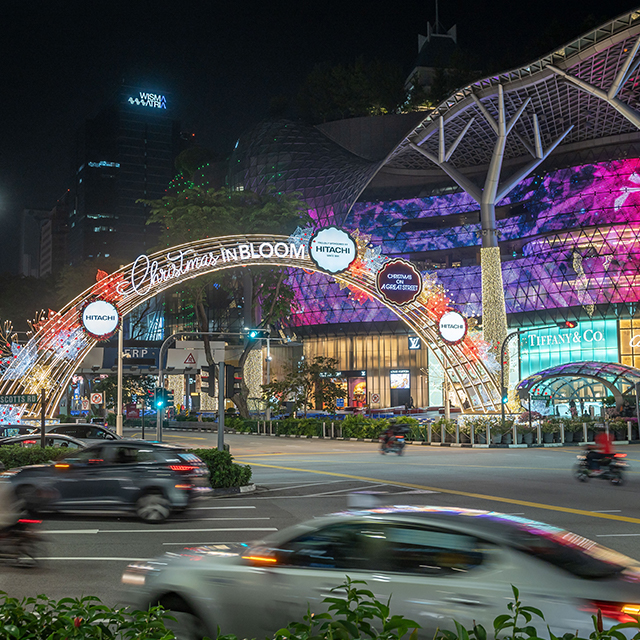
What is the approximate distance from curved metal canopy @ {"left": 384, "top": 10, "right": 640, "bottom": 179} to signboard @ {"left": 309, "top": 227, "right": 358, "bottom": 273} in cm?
1599

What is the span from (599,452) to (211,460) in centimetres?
1057

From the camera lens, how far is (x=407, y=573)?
5.81 metres

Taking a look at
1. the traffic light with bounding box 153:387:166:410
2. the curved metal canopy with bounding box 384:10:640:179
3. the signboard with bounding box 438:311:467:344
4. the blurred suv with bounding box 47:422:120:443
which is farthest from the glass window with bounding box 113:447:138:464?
the curved metal canopy with bounding box 384:10:640:179

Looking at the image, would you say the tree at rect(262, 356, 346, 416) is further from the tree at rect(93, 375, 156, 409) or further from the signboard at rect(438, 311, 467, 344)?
the signboard at rect(438, 311, 467, 344)

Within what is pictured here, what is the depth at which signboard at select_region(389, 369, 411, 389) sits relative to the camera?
91188mm

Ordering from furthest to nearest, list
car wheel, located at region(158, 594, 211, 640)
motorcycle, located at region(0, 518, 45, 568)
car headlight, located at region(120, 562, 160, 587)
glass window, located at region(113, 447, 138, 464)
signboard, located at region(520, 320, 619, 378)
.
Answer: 1. signboard, located at region(520, 320, 619, 378)
2. glass window, located at region(113, 447, 138, 464)
3. motorcycle, located at region(0, 518, 45, 568)
4. car headlight, located at region(120, 562, 160, 587)
5. car wheel, located at region(158, 594, 211, 640)

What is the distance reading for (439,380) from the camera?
85688 millimetres

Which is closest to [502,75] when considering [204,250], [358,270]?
[358,270]

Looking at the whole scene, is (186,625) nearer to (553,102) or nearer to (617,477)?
(617,477)

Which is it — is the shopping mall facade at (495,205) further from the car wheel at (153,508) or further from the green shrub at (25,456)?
the car wheel at (153,508)

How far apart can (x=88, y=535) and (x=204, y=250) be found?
80.9ft

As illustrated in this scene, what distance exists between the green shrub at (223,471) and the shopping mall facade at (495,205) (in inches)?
807

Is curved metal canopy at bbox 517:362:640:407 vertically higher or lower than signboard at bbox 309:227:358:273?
lower

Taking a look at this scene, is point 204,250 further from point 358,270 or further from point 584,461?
point 584,461
